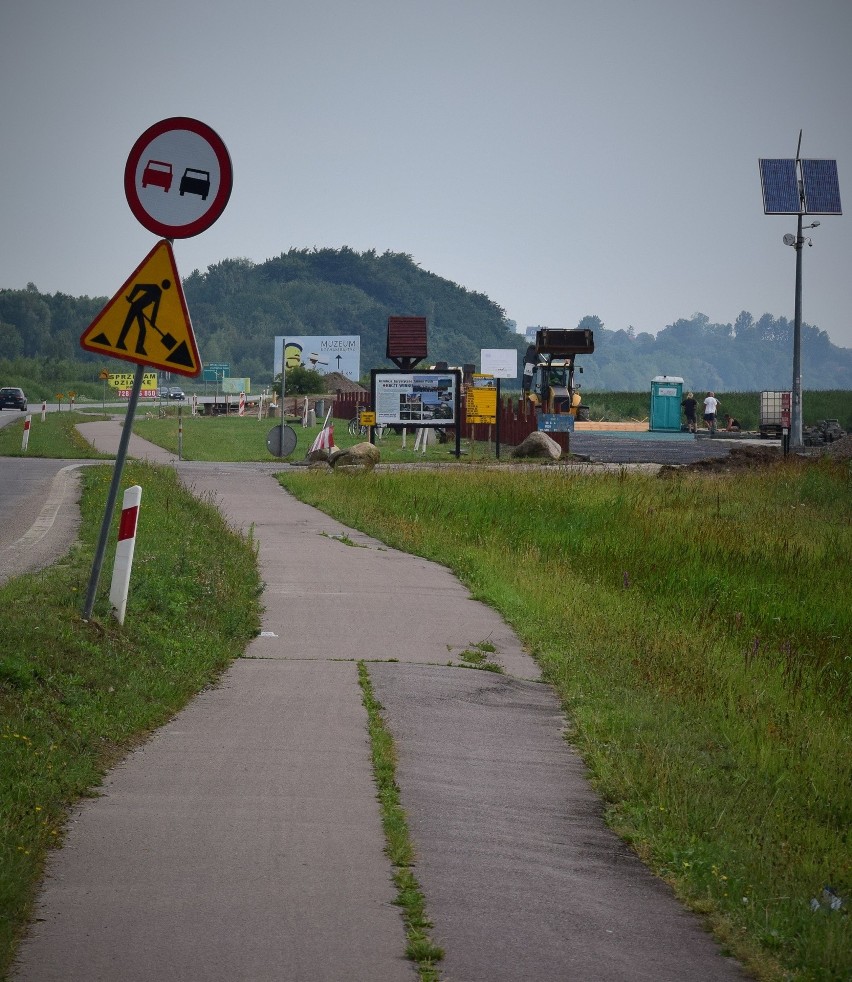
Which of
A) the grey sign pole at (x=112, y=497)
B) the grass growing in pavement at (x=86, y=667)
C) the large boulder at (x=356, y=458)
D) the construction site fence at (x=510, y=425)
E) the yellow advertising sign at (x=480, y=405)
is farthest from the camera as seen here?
the construction site fence at (x=510, y=425)

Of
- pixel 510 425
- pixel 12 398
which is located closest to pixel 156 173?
pixel 510 425

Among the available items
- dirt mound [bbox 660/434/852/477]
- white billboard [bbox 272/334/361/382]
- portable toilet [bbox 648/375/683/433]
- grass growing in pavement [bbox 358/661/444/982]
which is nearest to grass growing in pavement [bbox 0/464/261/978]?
grass growing in pavement [bbox 358/661/444/982]

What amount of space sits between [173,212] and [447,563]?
24.3ft

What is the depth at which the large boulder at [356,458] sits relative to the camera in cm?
2816

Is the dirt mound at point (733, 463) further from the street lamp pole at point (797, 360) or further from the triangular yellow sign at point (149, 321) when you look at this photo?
the triangular yellow sign at point (149, 321)

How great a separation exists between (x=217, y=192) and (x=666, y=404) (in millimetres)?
55320

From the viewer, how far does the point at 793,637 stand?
12.6 meters

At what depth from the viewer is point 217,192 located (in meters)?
8.30

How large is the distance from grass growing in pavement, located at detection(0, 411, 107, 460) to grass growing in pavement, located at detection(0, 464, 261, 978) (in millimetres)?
19645

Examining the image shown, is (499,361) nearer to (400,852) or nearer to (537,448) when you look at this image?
(537,448)

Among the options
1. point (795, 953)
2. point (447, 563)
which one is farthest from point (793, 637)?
point (795, 953)

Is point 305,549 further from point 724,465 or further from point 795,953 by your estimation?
point 724,465

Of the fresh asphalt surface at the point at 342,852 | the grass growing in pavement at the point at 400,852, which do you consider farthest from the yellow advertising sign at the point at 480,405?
the grass growing in pavement at the point at 400,852

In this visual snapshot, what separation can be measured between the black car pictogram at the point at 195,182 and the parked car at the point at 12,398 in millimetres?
74125
